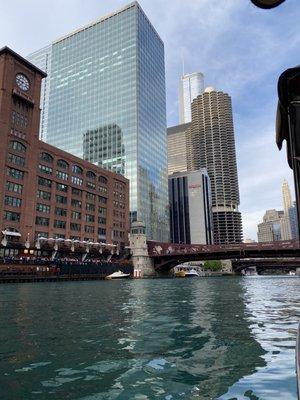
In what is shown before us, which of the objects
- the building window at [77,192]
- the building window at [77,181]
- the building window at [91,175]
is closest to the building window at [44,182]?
the building window at [77,181]

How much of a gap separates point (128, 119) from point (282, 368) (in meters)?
165

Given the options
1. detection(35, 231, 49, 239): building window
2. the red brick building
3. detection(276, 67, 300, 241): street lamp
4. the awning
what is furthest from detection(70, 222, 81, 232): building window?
detection(276, 67, 300, 241): street lamp

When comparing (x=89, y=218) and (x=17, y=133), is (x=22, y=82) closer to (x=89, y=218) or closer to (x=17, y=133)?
(x=17, y=133)

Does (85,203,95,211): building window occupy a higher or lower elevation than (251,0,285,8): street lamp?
higher

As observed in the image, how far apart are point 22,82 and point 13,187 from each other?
30.6m

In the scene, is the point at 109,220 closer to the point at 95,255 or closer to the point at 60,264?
the point at 95,255

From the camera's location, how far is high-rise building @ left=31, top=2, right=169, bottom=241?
168 meters

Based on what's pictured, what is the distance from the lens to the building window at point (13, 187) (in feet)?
303

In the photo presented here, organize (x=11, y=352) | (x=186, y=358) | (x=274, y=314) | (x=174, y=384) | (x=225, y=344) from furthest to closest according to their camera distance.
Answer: (x=274, y=314)
(x=225, y=344)
(x=11, y=352)
(x=186, y=358)
(x=174, y=384)

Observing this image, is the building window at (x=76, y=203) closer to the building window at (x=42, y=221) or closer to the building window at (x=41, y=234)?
the building window at (x=42, y=221)

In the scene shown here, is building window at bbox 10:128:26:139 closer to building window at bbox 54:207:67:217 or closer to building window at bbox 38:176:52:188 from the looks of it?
building window at bbox 38:176:52:188

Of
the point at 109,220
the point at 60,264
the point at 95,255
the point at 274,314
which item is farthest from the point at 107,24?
the point at 274,314

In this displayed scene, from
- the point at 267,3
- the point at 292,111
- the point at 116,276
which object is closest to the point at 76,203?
the point at 116,276

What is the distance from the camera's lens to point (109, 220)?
131250 millimetres
